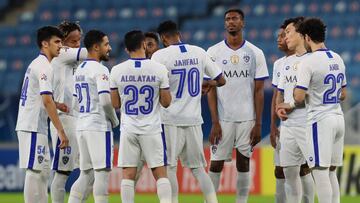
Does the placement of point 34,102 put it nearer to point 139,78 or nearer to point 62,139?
point 62,139

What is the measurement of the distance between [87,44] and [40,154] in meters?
1.20

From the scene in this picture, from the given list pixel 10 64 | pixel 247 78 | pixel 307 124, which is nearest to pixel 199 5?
pixel 10 64

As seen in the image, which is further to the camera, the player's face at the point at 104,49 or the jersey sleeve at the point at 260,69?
the jersey sleeve at the point at 260,69

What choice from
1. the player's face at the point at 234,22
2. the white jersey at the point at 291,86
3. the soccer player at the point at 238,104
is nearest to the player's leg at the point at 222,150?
the soccer player at the point at 238,104

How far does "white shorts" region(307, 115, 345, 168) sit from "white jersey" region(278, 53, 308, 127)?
745 mm

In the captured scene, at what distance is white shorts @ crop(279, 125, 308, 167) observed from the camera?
376 inches

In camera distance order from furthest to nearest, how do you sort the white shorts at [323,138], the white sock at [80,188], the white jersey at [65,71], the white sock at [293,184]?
1. the white jersey at [65,71]
2. the white sock at [293,184]
3. the white sock at [80,188]
4. the white shorts at [323,138]

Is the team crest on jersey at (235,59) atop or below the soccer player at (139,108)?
atop

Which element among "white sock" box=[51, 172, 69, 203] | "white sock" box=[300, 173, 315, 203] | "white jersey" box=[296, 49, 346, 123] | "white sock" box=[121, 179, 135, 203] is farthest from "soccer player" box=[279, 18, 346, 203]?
"white sock" box=[51, 172, 69, 203]

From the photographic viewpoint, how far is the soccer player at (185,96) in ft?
31.0

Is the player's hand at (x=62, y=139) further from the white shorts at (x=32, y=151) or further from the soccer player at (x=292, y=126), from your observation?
the soccer player at (x=292, y=126)

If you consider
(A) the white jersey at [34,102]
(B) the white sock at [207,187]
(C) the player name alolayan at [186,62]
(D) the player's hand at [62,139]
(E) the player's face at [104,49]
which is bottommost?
(B) the white sock at [207,187]

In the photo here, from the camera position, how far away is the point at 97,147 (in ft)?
30.0

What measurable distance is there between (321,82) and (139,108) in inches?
68.7
